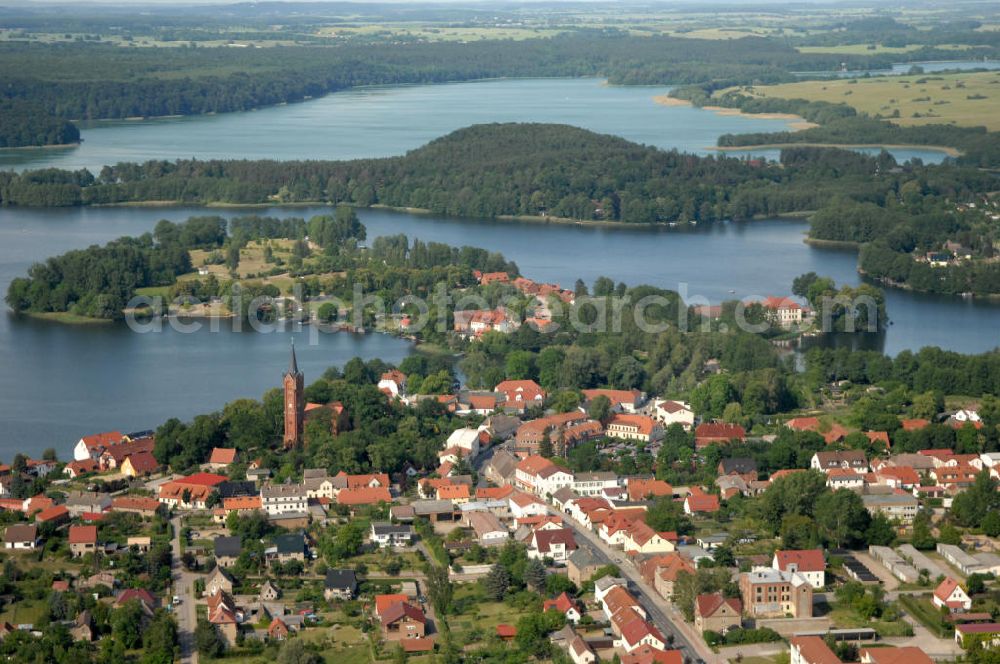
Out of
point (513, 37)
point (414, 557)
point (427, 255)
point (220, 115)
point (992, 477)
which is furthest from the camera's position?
point (513, 37)

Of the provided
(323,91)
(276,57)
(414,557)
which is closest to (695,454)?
(414,557)

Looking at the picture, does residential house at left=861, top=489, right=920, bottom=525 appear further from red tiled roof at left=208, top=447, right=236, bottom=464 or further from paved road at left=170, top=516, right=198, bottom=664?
red tiled roof at left=208, top=447, right=236, bottom=464

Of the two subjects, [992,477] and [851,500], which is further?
[992,477]

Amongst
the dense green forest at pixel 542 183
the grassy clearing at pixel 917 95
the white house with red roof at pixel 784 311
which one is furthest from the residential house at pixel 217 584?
Result: the grassy clearing at pixel 917 95

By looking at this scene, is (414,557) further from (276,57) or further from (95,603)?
(276,57)

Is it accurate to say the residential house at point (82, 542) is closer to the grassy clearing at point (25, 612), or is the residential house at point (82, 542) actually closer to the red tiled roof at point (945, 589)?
the grassy clearing at point (25, 612)

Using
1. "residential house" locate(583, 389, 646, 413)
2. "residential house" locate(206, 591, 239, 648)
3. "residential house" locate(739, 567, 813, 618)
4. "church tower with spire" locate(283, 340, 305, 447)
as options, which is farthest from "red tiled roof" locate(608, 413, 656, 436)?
"residential house" locate(206, 591, 239, 648)
